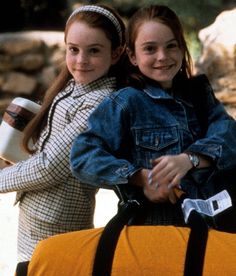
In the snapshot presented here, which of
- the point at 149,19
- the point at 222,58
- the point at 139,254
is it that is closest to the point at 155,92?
the point at 149,19

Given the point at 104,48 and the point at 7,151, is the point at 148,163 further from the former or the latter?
the point at 7,151

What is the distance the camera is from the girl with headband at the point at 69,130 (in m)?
2.00

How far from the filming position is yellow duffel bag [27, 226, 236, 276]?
1.51 meters

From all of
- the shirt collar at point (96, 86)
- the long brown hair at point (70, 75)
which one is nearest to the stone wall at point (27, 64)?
the long brown hair at point (70, 75)

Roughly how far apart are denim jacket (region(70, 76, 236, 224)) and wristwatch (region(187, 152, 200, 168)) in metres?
0.02

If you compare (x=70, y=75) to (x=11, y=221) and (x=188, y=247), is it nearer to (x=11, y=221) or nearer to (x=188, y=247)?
(x=188, y=247)

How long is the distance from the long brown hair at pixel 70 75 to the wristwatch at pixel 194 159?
1.42 feet

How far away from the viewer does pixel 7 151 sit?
2.29m

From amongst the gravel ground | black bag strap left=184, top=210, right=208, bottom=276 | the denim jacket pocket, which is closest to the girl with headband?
the denim jacket pocket

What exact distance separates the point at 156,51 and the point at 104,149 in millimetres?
336

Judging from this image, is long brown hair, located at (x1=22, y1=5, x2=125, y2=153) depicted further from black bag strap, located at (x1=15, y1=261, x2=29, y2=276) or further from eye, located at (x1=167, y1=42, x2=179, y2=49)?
black bag strap, located at (x1=15, y1=261, x2=29, y2=276)

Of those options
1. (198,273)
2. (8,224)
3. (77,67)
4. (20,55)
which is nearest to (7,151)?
(77,67)

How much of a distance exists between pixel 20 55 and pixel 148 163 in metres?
5.99

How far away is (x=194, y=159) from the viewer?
1.76 m
